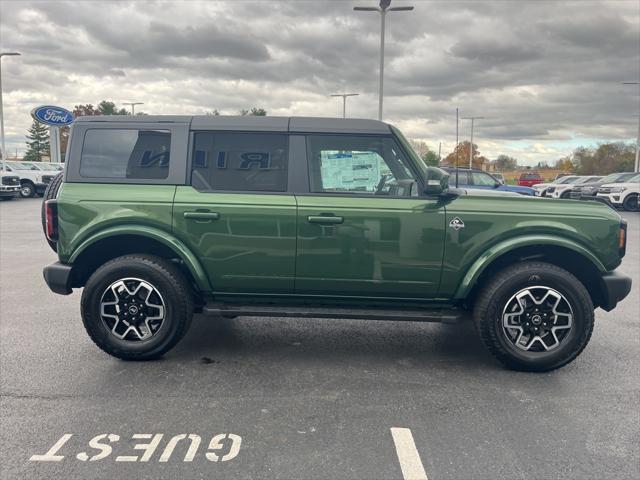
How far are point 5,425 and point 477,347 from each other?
3.63m

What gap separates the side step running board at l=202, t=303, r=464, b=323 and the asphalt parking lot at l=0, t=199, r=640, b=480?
1.36 ft

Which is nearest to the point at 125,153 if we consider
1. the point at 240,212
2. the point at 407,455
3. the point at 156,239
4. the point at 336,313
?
the point at 156,239

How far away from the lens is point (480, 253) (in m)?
3.82

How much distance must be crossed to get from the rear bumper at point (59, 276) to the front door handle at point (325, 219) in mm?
1973

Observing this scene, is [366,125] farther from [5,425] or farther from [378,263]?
[5,425]

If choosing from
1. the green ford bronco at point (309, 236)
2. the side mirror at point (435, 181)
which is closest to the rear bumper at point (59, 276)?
the green ford bronco at point (309, 236)

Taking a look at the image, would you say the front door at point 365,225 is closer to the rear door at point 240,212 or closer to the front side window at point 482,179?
the rear door at point 240,212

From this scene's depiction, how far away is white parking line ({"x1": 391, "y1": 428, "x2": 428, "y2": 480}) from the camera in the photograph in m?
2.53

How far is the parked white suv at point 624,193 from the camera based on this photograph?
1889cm

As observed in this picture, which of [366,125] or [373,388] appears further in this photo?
[366,125]

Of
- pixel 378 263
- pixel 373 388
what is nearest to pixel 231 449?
pixel 373 388

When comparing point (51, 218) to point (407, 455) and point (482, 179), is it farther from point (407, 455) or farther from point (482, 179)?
point (482, 179)

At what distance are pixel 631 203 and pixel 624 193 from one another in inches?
23.5

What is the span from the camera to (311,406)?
10.7ft
